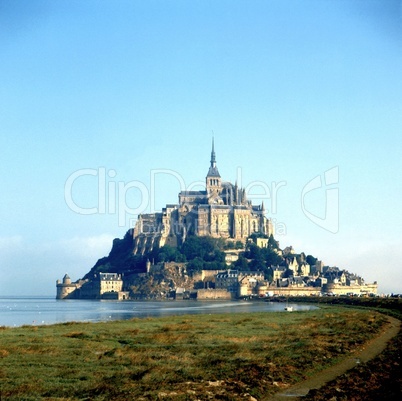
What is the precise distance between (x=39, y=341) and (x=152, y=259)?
479 feet

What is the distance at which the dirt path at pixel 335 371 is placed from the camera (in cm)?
1905

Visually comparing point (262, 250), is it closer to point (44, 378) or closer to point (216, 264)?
point (216, 264)

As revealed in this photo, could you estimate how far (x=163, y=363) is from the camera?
23.5 m

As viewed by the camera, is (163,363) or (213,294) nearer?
(163,363)

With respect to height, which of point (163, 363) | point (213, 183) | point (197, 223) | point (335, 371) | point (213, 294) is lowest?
point (335, 371)

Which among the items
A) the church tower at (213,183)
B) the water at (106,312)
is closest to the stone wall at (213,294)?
the church tower at (213,183)

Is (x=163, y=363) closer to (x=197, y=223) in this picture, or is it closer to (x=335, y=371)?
(x=335, y=371)

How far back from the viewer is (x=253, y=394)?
18.7m

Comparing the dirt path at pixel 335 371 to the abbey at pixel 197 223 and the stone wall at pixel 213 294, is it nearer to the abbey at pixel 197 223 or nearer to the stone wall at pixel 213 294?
the stone wall at pixel 213 294

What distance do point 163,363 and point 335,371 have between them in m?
5.51

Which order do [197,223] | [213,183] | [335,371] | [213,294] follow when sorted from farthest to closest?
[213,183] → [197,223] → [213,294] → [335,371]

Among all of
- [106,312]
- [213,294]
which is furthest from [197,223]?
[106,312]

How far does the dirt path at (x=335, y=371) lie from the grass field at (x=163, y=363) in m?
0.34

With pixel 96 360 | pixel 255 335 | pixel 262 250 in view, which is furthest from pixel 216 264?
pixel 96 360
